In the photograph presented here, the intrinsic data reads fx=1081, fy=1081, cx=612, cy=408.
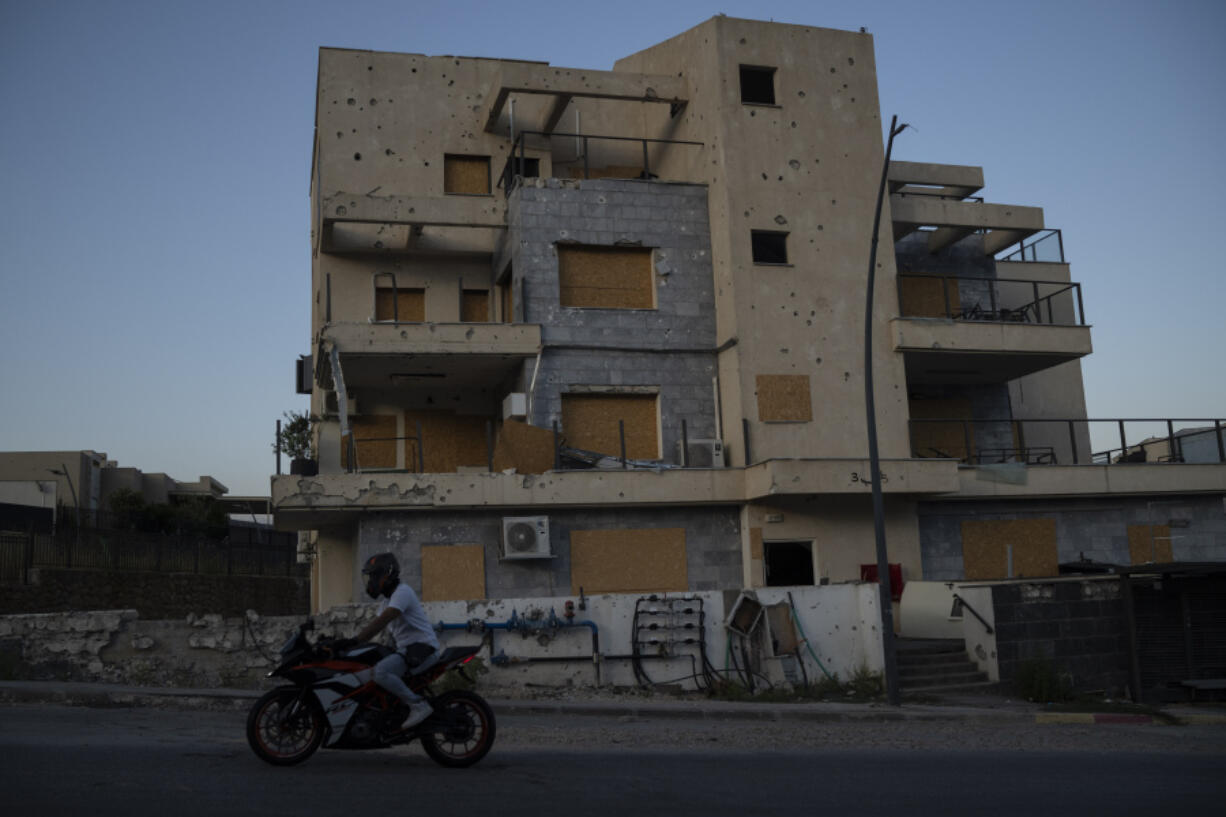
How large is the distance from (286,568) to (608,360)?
68.1ft

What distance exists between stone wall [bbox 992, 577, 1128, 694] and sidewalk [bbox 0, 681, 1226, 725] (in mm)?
2085

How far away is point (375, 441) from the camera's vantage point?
23.2 meters

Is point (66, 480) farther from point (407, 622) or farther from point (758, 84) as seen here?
point (407, 622)

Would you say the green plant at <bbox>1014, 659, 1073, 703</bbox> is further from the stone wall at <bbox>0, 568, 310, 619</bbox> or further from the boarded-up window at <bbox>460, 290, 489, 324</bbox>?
the stone wall at <bbox>0, 568, 310, 619</bbox>

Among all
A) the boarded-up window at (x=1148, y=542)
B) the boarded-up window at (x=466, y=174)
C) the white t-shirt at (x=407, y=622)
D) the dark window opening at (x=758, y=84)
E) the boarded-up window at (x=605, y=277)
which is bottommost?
the white t-shirt at (x=407, y=622)

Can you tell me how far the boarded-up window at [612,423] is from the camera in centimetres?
2169

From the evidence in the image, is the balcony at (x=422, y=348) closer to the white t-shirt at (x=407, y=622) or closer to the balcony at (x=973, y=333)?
the balcony at (x=973, y=333)

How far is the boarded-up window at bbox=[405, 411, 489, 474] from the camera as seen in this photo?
77.0ft

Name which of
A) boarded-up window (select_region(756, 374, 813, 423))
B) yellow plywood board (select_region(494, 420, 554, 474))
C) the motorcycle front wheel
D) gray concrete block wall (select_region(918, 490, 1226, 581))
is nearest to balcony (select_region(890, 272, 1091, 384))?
boarded-up window (select_region(756, 374, 813, 423))

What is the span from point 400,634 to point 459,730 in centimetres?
86

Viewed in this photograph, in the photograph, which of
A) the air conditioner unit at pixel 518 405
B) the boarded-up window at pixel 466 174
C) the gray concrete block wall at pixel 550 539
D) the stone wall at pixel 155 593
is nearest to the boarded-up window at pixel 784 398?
the gray concrete block wall at pixel 550 539

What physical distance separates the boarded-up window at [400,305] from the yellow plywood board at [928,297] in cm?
1119

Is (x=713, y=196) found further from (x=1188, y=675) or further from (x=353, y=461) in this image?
(x=1188, y=675)

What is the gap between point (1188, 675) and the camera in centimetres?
1702
